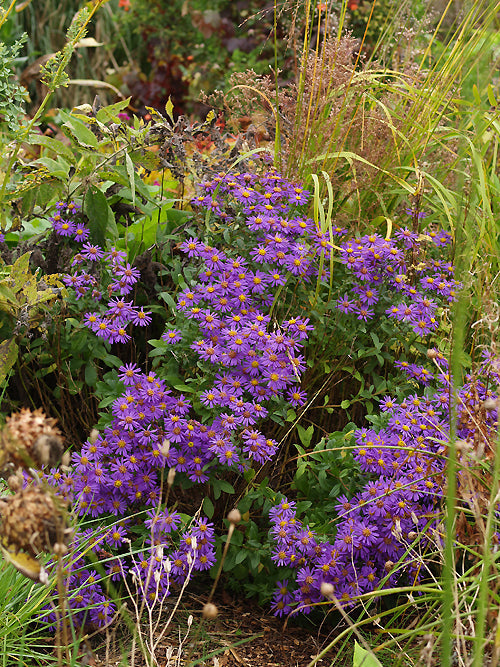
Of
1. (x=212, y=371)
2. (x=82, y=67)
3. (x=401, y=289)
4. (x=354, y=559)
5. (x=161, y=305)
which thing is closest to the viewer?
(x=354, y=559)

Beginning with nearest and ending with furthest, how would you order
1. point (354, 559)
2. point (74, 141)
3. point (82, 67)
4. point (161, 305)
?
1. point (354, 559)
2. point (161, 305)
3. point (74, 141)
4. point (82, 67)

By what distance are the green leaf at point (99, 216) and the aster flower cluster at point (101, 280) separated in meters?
0.03

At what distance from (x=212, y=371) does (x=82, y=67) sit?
6.03m

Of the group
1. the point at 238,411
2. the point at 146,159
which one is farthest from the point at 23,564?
the point at 146,159

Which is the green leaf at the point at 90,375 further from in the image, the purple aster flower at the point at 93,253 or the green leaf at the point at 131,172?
the green leaf at the point at 131,172

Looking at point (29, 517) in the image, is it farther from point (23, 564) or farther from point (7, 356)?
point (7, 356)

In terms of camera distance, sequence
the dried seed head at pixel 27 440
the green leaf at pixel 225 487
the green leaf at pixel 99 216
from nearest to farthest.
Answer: the dried seed head at pixel 27 440 < the green leaf at pixel 225 487 < the green leaf at pixel 99 216

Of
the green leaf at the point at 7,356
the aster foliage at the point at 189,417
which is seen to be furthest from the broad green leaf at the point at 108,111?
the green leaf at the point at 7,356

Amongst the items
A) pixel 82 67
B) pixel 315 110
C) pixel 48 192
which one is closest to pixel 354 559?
pixel 315 110

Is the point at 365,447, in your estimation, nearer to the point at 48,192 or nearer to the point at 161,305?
the point at 161,305

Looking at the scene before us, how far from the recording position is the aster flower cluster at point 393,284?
2.03 metres

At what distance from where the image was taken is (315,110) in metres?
2.40

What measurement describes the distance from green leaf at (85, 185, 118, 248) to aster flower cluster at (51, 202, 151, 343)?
0.03m

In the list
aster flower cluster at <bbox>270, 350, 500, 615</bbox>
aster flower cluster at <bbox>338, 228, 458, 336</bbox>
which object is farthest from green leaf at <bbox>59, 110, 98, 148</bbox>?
aster flower cluster at <bbox>270, 350, 500, 615</bbox>
